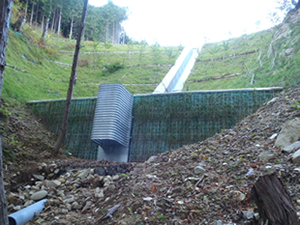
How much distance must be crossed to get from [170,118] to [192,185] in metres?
4.92

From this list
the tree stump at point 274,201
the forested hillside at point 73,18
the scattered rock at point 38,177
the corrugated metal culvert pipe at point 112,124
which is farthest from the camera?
the forested hillside at point 73,18

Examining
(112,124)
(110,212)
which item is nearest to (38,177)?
(112,124)

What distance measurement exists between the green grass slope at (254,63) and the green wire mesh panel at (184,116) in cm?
129

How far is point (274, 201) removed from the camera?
96.3 inches

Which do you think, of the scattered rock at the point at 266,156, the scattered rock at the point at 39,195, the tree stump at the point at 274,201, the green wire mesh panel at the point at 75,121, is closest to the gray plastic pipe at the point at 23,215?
the scattered rock at the point at 39,195

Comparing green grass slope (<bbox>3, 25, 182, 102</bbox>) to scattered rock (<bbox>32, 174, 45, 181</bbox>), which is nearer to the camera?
scattered rock (<bbox>32, 174, 45, 181</bbox>)

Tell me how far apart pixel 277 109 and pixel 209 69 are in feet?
36.0

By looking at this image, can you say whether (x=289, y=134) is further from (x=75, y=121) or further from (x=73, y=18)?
(x=73, y=18)

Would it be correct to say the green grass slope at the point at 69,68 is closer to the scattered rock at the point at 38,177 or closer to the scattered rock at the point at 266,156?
the scattered rock at the point at 38,177

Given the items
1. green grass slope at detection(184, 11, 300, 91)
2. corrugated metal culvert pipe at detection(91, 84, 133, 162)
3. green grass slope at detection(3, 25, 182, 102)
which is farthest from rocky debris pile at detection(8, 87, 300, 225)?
green grass slope at detection(3, 25, 182, 102)

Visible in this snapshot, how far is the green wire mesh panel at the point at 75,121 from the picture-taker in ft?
31.0

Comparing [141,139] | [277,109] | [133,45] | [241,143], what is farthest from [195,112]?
[133,45]

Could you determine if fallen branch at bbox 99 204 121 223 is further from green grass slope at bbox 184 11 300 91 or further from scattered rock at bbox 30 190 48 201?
green grass slope at bbox 184 11 300 91

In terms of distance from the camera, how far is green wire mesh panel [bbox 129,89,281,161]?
8.17 meters
